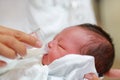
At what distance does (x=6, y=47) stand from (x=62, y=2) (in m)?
0.54

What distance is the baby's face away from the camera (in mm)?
689

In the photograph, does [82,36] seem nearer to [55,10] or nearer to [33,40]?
[33,40]

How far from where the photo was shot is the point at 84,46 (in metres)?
0.69

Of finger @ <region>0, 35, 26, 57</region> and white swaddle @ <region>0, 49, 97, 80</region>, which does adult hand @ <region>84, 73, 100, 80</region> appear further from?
finger @ <region>0, 35, 26, 57</region>

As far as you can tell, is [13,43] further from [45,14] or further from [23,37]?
[45,14]

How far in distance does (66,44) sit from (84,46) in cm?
5

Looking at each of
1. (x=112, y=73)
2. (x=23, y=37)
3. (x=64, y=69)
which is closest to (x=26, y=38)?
(x=23, y=37)

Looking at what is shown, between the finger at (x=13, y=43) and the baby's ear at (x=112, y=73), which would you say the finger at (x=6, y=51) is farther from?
the baby's ear at (x=112, y=73)

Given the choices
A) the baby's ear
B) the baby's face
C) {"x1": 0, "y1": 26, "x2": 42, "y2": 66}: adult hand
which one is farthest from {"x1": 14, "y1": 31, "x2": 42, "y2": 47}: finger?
the baby's ear

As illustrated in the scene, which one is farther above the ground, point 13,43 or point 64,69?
point 13,43

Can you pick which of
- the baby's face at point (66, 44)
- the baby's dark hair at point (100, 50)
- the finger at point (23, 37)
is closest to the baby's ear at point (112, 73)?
the baby's dark hair at point (100, 50)

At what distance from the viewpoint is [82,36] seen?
0.71 m

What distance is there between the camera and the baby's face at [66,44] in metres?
0.69

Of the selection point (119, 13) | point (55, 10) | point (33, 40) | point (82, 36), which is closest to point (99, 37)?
point (82, 36)
